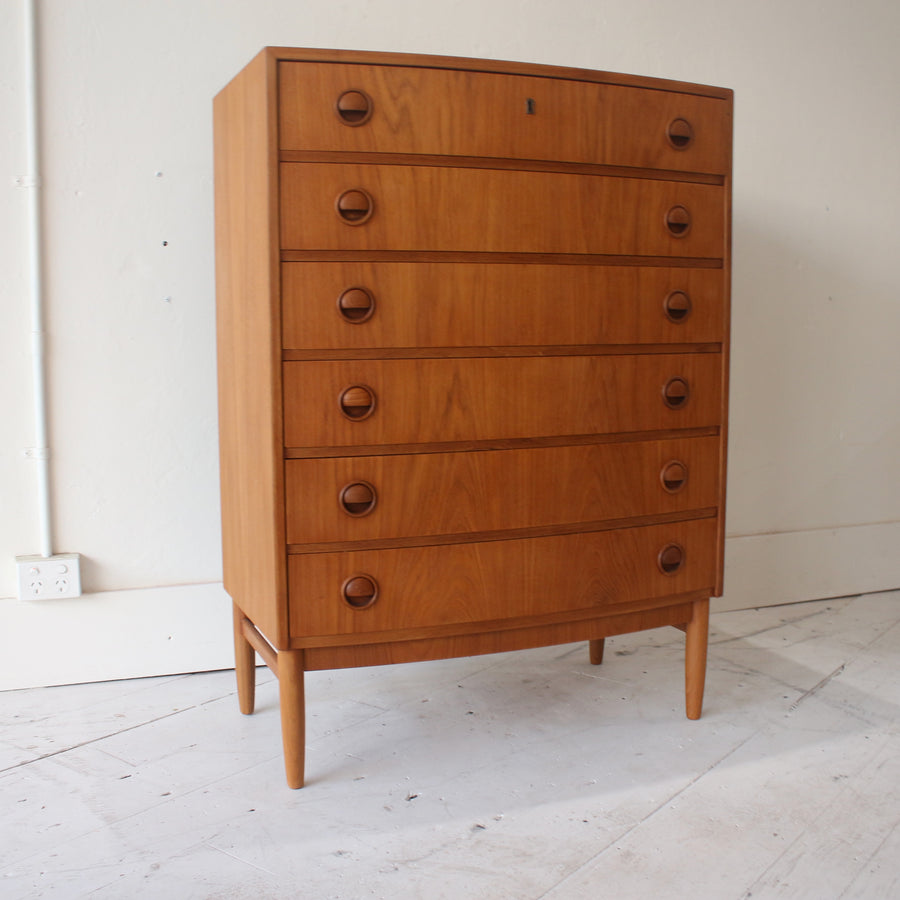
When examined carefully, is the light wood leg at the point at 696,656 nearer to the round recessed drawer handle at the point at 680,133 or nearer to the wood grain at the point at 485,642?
the wood grain at the point at 485,642

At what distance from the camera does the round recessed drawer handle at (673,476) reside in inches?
63.6

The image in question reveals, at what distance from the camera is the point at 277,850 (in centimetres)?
Result: 131

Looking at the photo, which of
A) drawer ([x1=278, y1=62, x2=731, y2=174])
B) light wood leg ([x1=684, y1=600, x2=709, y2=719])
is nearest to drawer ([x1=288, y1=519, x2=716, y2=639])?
light wood leg ([x1=684, y1=600, x2=709, y2=719])

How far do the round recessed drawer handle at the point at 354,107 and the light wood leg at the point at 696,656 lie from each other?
3.45 ft

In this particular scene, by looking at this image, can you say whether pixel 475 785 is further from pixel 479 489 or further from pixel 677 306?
pixel 677 306

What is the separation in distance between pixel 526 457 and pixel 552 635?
1.04 feet

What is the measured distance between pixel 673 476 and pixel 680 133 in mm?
589

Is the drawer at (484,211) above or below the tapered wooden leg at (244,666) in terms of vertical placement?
above

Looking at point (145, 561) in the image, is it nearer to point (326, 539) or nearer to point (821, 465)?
point (326, 539)

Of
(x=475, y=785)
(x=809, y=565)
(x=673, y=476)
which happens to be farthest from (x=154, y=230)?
(x=809, y=565)

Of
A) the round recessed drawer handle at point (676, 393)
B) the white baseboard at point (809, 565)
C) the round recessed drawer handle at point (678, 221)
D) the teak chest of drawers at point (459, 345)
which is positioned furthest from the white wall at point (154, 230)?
the round recessed drawer handle at point (676, 393)

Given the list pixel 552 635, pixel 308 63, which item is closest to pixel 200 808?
pixel 552 635

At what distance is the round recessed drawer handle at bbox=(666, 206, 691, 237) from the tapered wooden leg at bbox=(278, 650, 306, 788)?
3.09ft

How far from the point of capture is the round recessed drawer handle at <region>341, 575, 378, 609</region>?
56.0 inches
